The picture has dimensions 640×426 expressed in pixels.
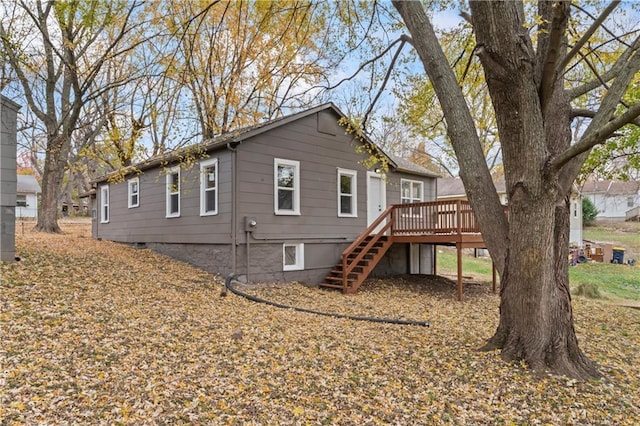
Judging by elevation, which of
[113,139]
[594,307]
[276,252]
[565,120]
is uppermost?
[113,139]

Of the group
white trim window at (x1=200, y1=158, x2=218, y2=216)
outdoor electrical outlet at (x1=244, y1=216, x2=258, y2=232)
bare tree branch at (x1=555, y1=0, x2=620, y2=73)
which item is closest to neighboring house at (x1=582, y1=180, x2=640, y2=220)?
outdoor electrical outlet at (x1=244, y1=216, x2=258, y2=232)

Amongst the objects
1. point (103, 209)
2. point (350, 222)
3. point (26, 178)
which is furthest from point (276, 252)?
point (26, 178)

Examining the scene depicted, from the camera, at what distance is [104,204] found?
16.0 metres

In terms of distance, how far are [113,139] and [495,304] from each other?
1044 centimetres

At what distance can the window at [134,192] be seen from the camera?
13.6m

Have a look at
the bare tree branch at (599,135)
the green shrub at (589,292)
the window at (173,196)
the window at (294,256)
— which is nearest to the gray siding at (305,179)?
the window at (294,256)

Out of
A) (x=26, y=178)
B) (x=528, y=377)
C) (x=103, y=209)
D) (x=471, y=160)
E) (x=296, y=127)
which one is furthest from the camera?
(x=26, y=178)

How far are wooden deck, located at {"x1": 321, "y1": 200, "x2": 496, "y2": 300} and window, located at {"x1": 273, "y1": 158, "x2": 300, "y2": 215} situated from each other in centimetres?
194

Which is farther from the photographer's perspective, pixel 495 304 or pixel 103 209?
pixel 103 209

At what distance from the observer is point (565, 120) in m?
5.10

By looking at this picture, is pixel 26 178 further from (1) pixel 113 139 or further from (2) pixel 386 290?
(2) pixel 386 290

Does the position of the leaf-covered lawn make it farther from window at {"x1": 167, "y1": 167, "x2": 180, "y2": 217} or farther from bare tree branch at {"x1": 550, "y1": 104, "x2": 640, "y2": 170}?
window at {"x1": 167, "y1": 167, "x2": 180, "y2": 217}

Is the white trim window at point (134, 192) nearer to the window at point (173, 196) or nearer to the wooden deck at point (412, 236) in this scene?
the window at point (173, 196)

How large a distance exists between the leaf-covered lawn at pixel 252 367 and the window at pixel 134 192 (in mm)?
6545
